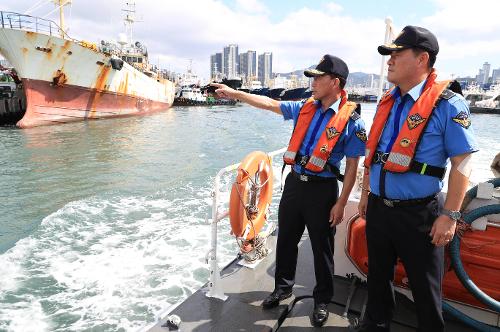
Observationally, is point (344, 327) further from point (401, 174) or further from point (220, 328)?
point (401, 174)

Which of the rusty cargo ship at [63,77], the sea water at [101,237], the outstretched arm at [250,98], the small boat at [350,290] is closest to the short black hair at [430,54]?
the small boat at [350,290]

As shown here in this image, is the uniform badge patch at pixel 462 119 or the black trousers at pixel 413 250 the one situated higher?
the uniform badge patch at pixel 462 119

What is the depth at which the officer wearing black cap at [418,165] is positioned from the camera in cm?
161

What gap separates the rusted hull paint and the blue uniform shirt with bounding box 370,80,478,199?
21180 mm

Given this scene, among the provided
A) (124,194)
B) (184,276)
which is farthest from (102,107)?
(184,276)

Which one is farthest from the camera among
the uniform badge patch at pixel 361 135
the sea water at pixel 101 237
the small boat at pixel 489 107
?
the small boat at pixel 489 107

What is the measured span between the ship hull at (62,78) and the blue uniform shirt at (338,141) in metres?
20.6

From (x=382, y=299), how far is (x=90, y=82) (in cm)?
2316

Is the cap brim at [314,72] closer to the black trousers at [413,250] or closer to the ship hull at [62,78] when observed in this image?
the black trousers at [413,250]

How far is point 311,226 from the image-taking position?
230 centimetres

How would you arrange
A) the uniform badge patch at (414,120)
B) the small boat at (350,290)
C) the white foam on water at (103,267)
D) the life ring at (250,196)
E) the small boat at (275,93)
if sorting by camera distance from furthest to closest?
the small boat at (275,93), the white foam on water at (103,267), the life ring at (250,196), the small boat at (350,290), the uniform badge patch at (414,120)

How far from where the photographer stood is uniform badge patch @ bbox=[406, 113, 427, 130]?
1.66m

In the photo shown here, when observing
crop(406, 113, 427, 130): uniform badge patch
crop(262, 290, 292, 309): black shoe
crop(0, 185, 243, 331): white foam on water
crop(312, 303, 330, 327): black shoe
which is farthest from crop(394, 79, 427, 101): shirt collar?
crop(0, 185, 243, 331): white foam on water

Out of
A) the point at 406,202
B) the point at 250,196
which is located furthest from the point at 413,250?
the point at 250,196
